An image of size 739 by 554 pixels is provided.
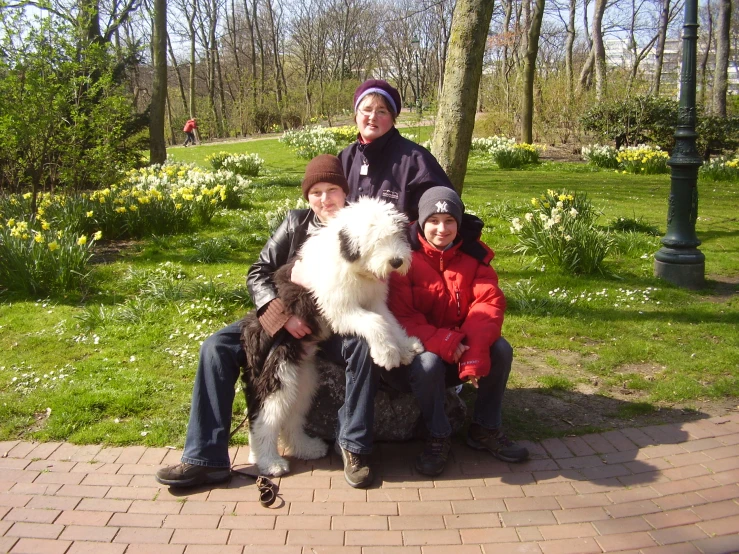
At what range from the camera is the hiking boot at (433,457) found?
3285 mm

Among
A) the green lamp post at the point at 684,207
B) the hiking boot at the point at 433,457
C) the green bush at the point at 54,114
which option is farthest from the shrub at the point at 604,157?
the hiking boot at the point at 433,457

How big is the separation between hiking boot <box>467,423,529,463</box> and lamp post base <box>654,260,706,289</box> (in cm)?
370

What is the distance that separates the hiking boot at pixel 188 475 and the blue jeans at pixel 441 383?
104 cm

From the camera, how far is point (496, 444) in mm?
3479

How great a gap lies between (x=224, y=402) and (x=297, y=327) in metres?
0.58

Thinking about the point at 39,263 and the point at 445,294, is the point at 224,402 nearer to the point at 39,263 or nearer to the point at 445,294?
the point at 445,294

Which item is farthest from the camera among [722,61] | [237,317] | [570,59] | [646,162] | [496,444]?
[570,59]

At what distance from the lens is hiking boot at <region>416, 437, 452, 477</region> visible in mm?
3285

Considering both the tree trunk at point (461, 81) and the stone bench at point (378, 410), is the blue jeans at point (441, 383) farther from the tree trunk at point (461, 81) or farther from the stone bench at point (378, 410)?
the tree trunk at point (461, 81)

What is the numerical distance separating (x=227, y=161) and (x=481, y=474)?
11623mm

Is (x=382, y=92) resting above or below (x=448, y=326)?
above

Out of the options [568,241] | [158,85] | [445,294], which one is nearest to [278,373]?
[445,294]

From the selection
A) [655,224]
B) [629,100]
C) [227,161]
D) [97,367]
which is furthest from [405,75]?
[97,367]

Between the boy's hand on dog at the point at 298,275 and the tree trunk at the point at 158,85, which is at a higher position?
the tree trunk at the point at 158,85
